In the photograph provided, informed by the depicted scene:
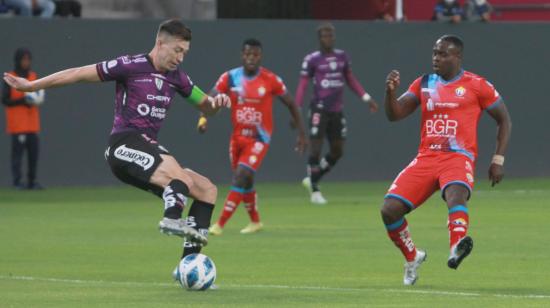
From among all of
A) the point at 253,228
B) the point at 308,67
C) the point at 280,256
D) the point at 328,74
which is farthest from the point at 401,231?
the point at 328,74

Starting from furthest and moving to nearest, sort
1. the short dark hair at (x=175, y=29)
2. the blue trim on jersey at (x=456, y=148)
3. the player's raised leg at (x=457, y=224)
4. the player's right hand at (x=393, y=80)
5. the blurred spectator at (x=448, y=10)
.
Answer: the blurred spectator at (x=448, y=10) → the blue trim on jersey at (x=456, y=148) → the player's right hand at (x=393, y=80) → the short dark hair at (x=175, y=29) → the player's raised leg at (x=457, y=224)

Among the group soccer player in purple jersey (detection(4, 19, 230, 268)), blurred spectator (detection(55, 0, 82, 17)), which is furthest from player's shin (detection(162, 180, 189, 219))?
blurred spectator (detection(55, 0, 82, 17))

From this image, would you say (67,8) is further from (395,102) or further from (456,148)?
(456,148)

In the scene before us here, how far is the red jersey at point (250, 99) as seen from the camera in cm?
1880

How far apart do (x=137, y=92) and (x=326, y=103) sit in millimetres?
12377

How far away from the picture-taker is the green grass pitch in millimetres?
11406

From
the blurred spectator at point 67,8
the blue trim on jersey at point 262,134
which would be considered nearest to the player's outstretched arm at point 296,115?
the blue trim on jersey at point 262,134

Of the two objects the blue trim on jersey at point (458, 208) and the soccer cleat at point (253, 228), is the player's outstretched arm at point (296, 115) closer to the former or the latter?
the soccer cleat at point (253, 228)

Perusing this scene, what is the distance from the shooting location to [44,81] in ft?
38.6

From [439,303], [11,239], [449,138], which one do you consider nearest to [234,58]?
[11,239]

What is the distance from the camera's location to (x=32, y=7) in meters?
28.2

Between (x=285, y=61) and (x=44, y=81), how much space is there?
17.3 metres

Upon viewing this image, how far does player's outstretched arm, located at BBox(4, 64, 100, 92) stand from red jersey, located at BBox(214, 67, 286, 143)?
272 inches

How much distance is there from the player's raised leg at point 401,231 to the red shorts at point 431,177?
0.22 ft
